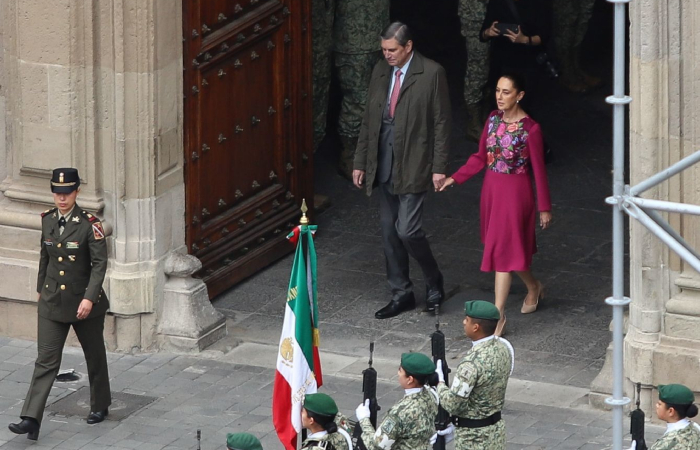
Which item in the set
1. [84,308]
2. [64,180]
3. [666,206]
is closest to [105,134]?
[64,180]

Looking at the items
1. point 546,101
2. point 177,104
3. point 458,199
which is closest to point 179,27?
point 177,104

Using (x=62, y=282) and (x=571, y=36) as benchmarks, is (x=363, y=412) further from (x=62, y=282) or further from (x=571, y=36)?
(x=571, y=36)

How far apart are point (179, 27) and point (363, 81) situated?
3.72m

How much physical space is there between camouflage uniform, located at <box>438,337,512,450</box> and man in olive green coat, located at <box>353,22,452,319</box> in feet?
10.5

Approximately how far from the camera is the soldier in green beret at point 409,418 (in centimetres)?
912

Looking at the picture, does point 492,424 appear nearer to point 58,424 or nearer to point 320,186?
point 58,424

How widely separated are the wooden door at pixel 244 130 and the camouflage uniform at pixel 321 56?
141 centimetres

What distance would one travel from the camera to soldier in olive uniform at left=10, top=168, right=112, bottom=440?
36.0 feet

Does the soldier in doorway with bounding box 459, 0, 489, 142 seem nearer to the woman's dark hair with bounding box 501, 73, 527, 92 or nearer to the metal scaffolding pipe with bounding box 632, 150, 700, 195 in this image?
the woman's dark hair with bounding box 501, 73, 527, 92

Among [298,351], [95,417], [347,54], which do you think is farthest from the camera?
[347,54]

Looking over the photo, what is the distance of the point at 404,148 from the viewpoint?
12641 mm

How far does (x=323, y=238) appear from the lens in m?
14.6

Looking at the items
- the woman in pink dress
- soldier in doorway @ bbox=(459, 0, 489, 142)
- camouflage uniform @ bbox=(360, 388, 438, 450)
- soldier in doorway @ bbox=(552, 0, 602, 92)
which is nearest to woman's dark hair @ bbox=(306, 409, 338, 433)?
camouflage uniform @ bbox=(360, 388, 438, 450)

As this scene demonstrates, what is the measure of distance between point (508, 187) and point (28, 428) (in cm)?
368
